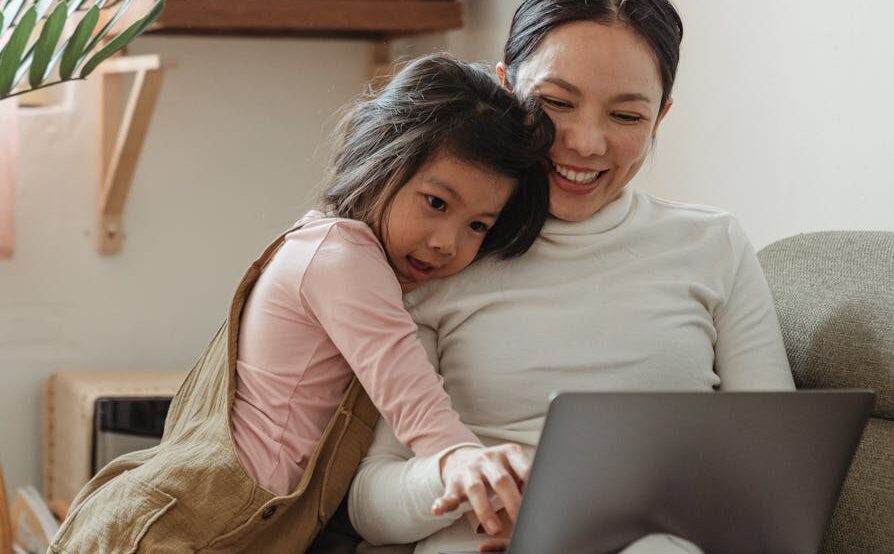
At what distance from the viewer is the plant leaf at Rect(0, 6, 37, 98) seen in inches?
56.3

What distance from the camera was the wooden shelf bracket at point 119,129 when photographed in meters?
2.62

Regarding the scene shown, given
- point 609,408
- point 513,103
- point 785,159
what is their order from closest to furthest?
point 609,408 < point 513,103 < point 785,159

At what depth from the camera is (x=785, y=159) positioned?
184cm

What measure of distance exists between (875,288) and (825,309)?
0.22 ft

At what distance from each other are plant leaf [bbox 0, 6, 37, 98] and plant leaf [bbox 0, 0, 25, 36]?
0.11 ft

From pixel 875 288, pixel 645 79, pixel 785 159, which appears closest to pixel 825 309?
pixel 875 288

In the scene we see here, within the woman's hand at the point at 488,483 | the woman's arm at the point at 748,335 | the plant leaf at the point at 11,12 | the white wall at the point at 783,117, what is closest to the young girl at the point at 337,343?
the woman's hand at the point at 488,483

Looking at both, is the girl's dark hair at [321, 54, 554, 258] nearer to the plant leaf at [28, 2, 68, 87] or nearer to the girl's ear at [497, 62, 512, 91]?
the girl's ear at [497, 62, 512, 91]

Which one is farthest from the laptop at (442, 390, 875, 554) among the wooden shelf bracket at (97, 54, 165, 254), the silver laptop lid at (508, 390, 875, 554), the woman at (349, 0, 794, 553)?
the wooden shelf bracket at (97, 54, 165, 254)

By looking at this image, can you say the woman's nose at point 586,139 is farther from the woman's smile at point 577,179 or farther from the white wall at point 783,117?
the white wall at point 783,117

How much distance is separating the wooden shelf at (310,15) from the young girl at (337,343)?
1458 millimetres

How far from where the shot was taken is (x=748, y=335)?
1.29 metres

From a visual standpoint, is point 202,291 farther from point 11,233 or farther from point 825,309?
point 825,309

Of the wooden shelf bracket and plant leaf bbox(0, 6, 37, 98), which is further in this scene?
the wooden shelf bracket
